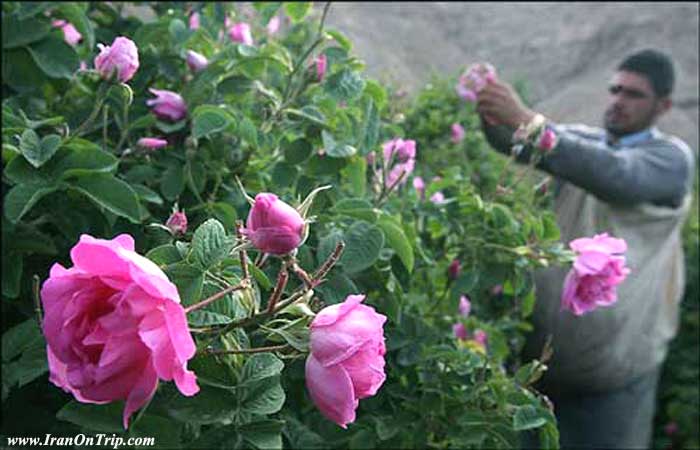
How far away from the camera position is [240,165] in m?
1.24

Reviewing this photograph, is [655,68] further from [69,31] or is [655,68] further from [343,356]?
[343,356]

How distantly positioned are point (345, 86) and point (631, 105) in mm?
1702

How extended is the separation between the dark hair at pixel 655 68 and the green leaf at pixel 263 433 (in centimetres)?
221

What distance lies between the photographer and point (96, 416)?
2.67 feet

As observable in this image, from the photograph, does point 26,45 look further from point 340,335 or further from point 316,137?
point 340,335

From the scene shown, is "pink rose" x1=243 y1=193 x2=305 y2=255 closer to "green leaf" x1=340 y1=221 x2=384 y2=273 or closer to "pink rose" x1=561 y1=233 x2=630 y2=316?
"green leaf" x1=340 y1=221 x2=384 y2=273

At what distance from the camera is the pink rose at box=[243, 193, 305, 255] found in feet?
2.19

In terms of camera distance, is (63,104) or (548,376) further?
(548,376)

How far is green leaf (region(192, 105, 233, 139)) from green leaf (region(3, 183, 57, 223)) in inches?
7.1

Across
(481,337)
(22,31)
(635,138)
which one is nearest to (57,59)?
(22,31)

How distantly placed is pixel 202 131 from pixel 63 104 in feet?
1.51

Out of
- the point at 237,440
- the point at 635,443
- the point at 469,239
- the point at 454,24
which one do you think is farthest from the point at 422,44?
the point at 237,440

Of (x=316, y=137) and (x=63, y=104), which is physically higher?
(x=316, y=137)

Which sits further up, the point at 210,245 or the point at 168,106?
the point at 210,245
